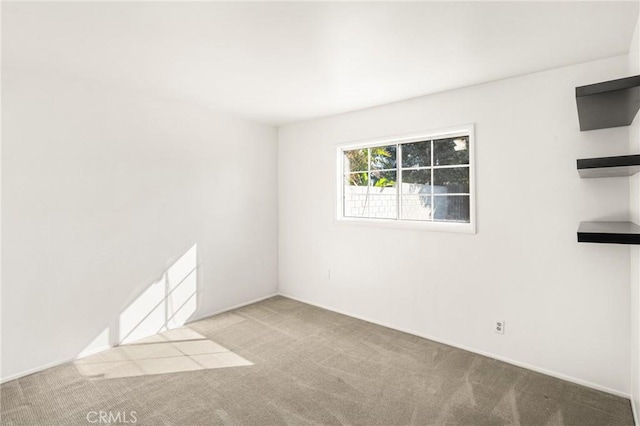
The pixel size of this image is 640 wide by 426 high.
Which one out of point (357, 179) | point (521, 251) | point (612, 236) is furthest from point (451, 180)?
point (612, 236)

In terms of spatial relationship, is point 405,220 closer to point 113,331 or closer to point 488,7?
point 488,7

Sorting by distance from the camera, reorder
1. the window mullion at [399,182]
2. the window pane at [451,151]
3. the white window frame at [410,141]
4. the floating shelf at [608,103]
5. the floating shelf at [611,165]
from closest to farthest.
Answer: the floating shelf at [608,103] → the floating shelf at [611,165] → the white window frame at [410,141] → the window pane at [451,151] → the window mullion at [399,182]

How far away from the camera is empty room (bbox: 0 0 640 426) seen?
2094 mm

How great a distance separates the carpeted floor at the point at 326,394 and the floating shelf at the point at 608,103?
6.26 ft

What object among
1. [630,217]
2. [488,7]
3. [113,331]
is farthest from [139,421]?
[630,217]

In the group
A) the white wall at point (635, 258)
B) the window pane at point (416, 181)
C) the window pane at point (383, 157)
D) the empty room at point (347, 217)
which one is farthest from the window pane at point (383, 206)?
the white wall at point (635, 258)

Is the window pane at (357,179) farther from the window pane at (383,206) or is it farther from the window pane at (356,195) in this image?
the window pane at (383,206)

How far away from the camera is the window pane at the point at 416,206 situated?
3.46 meters

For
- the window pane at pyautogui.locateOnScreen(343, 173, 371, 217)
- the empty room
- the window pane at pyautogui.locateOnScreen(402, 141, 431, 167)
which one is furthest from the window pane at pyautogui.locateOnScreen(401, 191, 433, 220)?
the window pane at pyautogui.locateOnScreen(343, 173, 371, 217)

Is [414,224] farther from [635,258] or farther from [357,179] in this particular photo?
[635,258]

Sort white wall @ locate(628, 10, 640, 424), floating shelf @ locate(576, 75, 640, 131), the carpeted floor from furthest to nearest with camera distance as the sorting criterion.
→ the carpeted floor < white wall @ locate(628, 10, 640, 424) < floating shelf @ locate(576, 75, 640, 131)

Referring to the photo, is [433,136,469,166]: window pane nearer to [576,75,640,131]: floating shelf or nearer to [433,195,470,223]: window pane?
[433,195,470,223]: window pane

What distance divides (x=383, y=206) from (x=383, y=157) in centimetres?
56

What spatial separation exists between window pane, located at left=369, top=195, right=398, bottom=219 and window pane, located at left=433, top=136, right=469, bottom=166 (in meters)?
0.63
